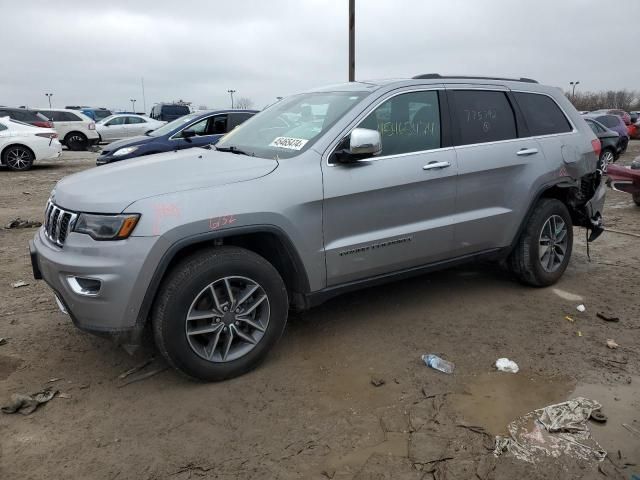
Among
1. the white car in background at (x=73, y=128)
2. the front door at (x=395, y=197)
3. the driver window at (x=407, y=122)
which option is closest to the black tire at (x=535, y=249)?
the front door at (x=395, y=197)

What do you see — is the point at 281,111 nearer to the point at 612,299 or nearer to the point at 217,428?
the point at 217,428

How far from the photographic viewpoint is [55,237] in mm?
3162

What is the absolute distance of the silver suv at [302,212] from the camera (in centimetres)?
294

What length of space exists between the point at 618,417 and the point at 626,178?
6792 mm

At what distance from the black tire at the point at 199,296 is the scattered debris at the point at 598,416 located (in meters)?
1.87

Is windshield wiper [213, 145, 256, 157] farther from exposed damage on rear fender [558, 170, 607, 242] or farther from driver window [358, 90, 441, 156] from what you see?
exposed damage on rear fender [558, 170, 607, 242]

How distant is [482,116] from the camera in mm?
4324

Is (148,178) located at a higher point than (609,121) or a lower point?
lower

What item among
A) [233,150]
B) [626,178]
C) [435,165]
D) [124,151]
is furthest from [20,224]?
[626,178]

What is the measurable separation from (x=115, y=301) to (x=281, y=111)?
219 centimetres

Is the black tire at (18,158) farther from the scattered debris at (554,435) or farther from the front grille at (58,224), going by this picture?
the scattered debris at (554,435)

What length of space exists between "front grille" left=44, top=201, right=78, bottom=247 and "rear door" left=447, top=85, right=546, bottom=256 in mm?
2708

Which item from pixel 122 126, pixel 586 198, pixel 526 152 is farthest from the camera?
pixel 122 126

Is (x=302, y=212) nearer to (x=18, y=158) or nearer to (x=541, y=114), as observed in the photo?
(x=541, y=114)
